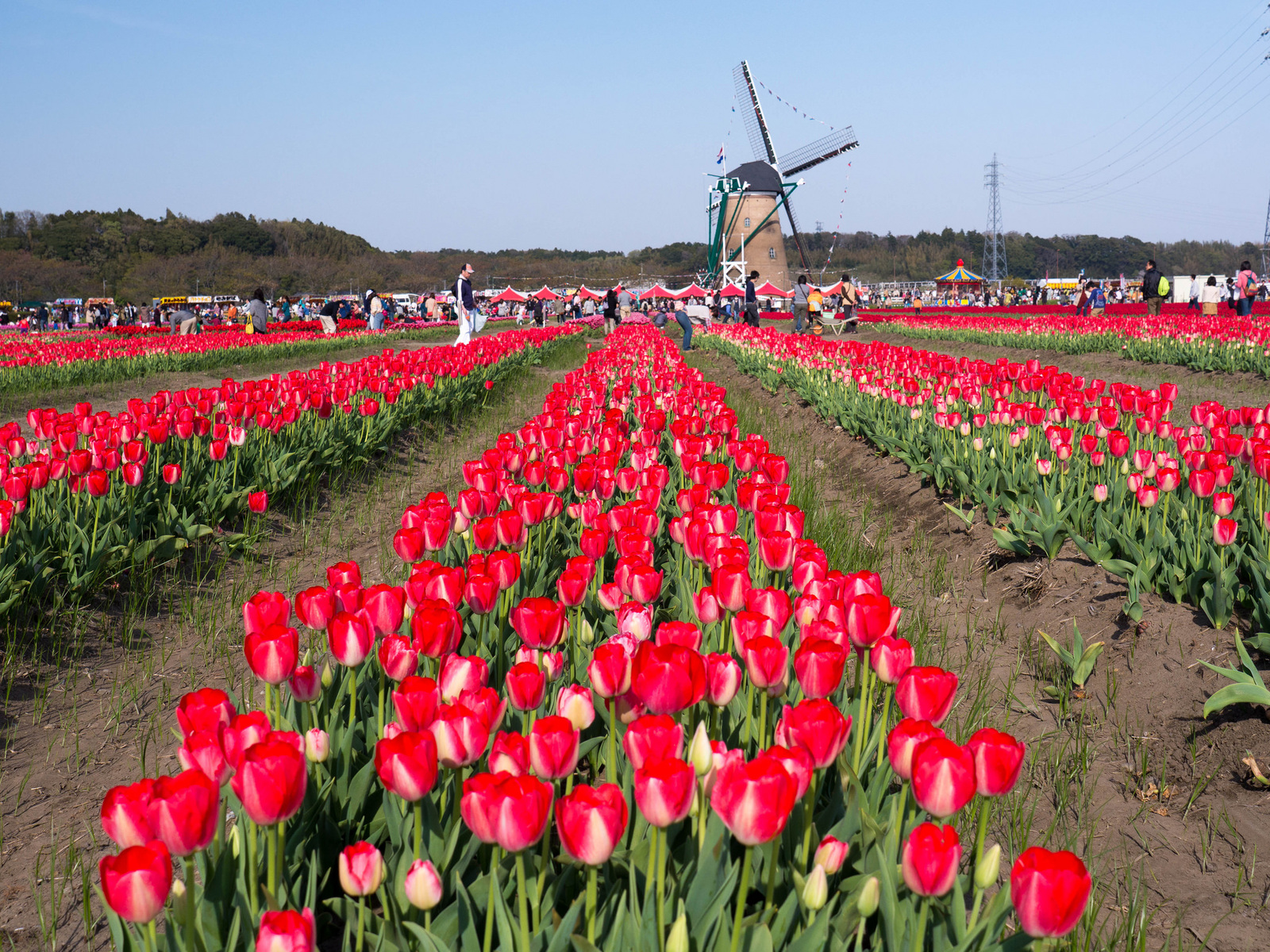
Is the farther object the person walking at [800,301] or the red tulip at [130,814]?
the person walking at [800,301]

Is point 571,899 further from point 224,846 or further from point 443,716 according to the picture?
point 224,846

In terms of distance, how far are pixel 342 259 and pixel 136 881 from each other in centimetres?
14952

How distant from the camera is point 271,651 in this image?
1859 mm

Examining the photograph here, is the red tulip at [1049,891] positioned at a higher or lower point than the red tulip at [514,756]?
lower

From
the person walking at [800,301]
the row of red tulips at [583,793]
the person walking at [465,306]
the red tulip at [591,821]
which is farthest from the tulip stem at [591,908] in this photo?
the person walking at [800,301]

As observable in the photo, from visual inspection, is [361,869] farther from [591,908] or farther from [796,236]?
[796,236]

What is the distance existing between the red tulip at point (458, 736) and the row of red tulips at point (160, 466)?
9.63 ft

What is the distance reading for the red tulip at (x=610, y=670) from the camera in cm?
174

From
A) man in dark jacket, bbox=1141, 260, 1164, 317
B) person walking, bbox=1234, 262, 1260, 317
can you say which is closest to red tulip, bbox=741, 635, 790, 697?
man in dark jacket, bbox=1141, 260, 1164, 317

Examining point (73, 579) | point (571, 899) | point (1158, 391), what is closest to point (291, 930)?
point (571, 899)

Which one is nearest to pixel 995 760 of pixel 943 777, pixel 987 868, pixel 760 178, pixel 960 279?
pixel 943 777

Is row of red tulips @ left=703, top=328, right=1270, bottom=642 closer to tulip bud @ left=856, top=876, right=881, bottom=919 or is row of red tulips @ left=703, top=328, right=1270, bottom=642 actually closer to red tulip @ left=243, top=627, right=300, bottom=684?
tulip bud @ left=856, top=876, right=881, bottom=919

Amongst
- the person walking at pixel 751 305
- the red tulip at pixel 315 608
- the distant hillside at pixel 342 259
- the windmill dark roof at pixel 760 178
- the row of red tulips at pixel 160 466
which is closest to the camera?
the red tulip at pixel 315 608

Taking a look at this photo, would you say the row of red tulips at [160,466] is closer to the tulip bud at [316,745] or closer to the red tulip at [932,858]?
the tulip bud at [316,745]
